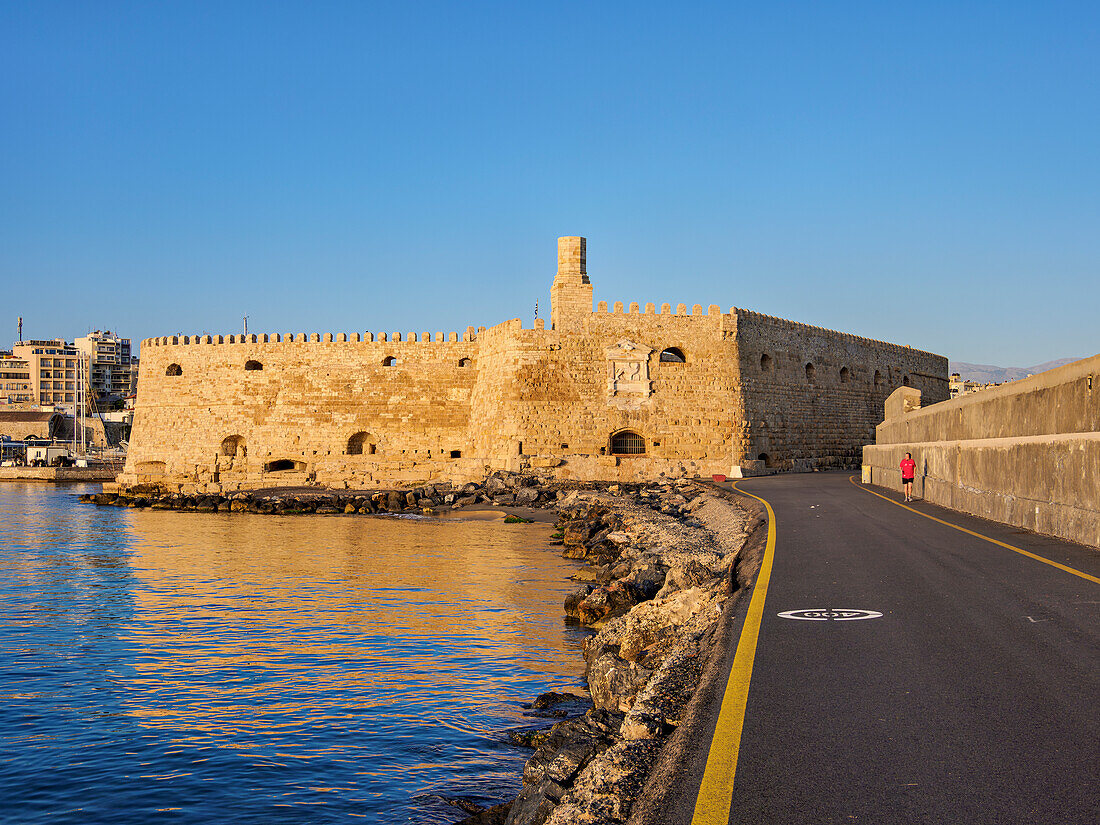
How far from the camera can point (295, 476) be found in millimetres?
45344

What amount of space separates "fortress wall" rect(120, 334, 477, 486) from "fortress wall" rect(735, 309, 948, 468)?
45.5 ft

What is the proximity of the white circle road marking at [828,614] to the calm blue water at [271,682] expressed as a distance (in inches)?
116

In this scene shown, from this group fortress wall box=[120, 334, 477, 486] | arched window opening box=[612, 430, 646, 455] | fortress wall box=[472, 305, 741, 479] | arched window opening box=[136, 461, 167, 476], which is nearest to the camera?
fortress wall box=[472, 305, 741, 479]

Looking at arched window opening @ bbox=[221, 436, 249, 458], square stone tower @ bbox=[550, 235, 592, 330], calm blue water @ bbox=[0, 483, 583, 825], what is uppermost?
square stone tower @ bbox=[550, 235, 592, 330]

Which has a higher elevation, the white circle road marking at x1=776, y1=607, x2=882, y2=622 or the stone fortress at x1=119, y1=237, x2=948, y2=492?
the stone fortress at x1=119, y1=237, x2=948, y2=492

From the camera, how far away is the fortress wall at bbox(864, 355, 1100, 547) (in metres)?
11.0

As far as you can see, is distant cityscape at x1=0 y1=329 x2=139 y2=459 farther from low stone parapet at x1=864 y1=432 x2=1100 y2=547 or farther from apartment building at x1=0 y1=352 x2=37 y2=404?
low stone parapet at x1=864 y1=432 x2=1100 y2=547

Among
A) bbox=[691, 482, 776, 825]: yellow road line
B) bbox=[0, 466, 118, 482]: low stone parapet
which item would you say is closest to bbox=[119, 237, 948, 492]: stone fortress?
bbox=[691, 482, 776, 825]: yellow road line

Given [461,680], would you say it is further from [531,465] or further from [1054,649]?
[531,465]

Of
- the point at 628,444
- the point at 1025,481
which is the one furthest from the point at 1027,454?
the point at 628,444

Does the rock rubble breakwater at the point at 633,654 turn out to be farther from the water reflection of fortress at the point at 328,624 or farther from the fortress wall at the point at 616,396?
the fortress wall at the point at 616,396

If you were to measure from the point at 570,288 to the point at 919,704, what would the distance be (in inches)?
1386

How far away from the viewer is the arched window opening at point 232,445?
4665 centimetres

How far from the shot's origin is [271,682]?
37.5 feet
